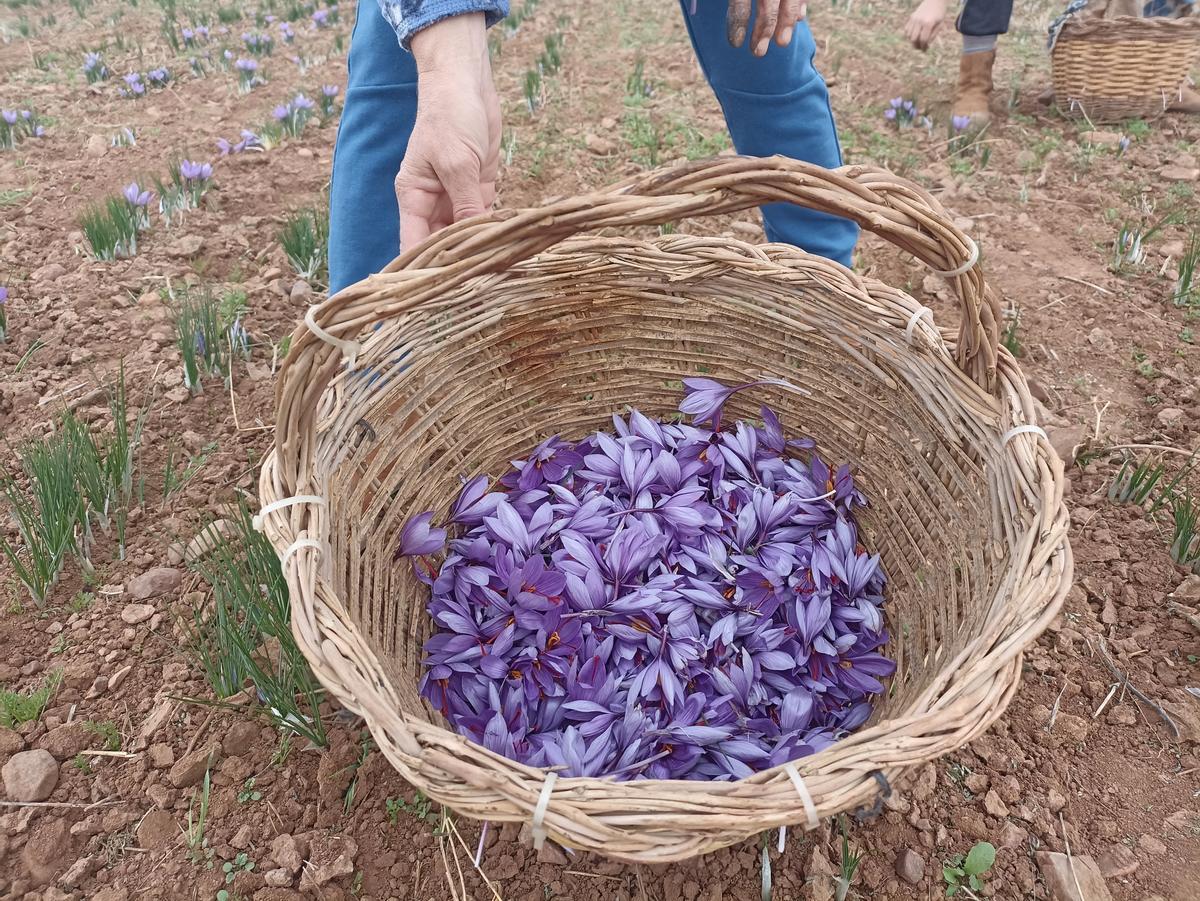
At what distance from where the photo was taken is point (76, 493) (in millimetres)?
1496

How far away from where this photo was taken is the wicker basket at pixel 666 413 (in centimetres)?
83

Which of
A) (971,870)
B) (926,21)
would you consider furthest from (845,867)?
(926,21)

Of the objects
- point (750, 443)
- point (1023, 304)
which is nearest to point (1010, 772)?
point (750, 443)

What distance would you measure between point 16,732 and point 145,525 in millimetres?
465

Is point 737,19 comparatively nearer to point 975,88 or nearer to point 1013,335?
point 1013,335

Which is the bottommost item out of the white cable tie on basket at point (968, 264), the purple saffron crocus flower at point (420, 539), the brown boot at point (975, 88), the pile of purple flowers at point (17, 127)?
the purple saffron crocus flower at point (420, 539)

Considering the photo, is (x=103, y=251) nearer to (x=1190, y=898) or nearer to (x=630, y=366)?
(x=630, y=366)

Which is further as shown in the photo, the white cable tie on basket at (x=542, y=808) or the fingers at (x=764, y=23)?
the fingers at (x=764, y=23)

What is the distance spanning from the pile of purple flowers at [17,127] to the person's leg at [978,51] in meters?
3.91

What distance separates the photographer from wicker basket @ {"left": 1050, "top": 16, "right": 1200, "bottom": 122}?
3248 mm

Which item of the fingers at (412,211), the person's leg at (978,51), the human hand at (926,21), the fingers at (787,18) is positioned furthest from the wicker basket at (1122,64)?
the fingers at (412,211)

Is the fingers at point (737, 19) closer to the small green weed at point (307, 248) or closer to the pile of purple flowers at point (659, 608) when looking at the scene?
the pile of purple flowers at point (659, 608)

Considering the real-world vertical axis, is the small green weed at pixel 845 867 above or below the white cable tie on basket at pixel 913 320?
below

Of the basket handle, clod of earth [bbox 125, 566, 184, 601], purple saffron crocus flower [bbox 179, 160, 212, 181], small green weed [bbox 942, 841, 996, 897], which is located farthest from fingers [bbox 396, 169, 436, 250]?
purple saffron crocus flower [bbox 179, 160, 212, 181]
